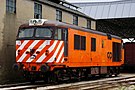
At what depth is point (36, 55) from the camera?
55.5 ft

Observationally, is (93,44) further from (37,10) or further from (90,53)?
(37,10)

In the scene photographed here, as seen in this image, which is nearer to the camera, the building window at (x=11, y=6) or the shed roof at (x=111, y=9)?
the building window at (x=11, y=6)

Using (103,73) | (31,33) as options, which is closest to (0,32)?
(31,33)

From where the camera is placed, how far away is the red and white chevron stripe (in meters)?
16.7

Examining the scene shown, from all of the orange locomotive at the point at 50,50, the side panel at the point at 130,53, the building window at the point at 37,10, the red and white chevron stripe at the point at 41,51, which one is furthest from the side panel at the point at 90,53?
the side panel at the point at 130,53

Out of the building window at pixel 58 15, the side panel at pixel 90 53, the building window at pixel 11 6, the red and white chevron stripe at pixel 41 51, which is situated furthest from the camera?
the building window at pixel 58 15

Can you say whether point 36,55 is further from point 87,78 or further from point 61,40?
point 87,78

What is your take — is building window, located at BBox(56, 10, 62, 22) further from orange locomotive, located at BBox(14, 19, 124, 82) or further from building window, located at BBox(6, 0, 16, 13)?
orange locomotive, located at BBox(14, 19, 124, 82)

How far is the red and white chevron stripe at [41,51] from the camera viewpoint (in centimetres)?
1673

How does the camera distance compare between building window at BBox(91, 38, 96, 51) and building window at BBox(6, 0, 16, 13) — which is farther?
building window at BBox(91, 38, 96, 51)

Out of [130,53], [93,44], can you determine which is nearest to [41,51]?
[93,44]

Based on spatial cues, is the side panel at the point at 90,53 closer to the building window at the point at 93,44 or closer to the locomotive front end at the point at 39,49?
the building window at the point at 93,44

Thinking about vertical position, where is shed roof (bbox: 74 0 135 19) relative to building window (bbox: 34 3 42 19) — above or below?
above

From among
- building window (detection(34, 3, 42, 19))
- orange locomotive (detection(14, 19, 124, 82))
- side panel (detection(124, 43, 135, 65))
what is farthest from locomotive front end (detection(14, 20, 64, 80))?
side panel (detection(124, 43, 135, 65))
